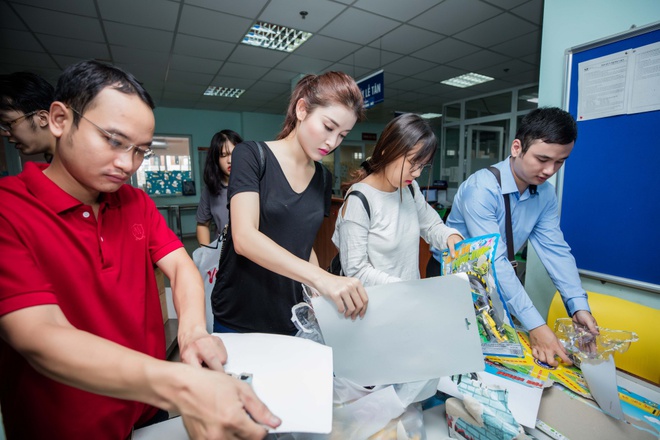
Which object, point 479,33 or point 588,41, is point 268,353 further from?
point 479,33

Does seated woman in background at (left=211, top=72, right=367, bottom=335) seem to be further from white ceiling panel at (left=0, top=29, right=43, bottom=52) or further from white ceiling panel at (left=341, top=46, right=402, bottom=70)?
white ceiling panel at (left=0, top=29, right=43, bottom=52)

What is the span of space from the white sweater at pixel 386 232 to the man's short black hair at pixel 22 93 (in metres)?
1.29

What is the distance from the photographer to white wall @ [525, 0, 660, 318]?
1.57 meters

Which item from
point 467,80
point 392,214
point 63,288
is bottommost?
point 63,288

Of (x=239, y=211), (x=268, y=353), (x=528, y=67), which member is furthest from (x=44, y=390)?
(x=528, y=67)

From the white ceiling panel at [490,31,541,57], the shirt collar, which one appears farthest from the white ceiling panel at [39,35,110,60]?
the white ceiling panel at [490,31,541,57]

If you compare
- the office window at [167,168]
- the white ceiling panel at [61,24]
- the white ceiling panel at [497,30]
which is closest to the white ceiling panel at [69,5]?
the white ceiling panel at [61,24]

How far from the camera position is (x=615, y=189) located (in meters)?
1.62

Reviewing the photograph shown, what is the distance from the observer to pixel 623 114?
1563 millimetres

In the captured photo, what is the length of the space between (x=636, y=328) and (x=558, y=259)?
33 centimetres

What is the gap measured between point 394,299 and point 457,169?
312 inches

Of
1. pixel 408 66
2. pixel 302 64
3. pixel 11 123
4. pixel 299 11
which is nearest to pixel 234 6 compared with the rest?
pixel 299 11

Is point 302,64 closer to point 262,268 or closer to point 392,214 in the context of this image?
point 392,214

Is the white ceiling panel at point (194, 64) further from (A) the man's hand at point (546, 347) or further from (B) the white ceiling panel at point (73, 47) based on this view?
(A) the man's hand at point (546, 347)
